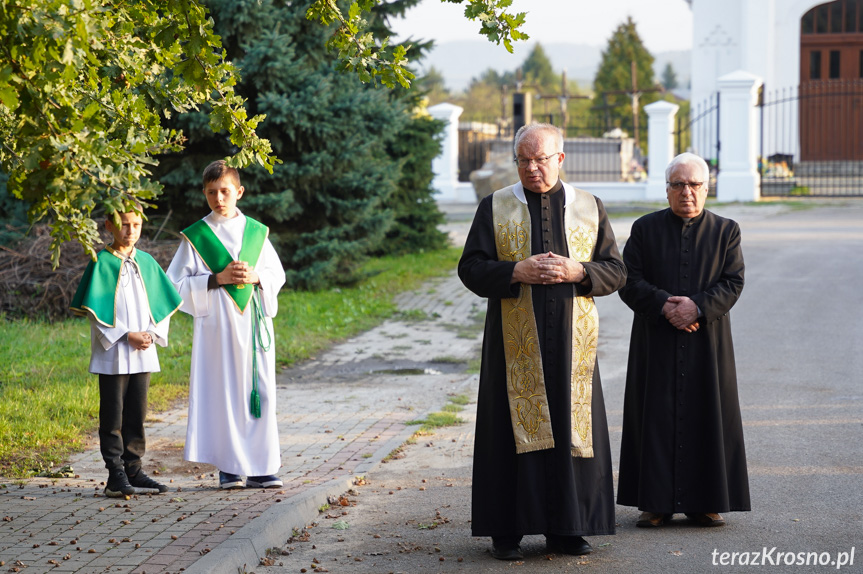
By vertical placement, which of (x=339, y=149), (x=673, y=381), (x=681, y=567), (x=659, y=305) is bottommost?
(x=681, y=567)

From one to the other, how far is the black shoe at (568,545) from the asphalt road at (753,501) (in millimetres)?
61

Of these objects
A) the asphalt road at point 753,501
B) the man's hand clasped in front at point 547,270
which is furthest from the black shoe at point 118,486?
the man's hand clasped in front at point 547,270

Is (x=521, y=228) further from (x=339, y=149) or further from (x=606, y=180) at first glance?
(x=606, y=180)

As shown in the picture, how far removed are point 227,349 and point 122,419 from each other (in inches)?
27.3

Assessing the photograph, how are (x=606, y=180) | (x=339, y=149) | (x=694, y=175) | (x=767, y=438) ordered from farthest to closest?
(x=606, y=180) → (x=339, y=149) → (x=767, y=438) → (x=694, y=175)

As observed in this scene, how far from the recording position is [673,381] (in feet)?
17.9

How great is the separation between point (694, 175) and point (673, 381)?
3.50 feet

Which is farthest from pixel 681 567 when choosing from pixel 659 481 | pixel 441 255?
pixel 441 255

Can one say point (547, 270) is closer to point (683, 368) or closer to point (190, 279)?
point (683, 368)

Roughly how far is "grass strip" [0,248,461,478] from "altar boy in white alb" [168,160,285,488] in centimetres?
136

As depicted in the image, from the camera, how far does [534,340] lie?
509 cm

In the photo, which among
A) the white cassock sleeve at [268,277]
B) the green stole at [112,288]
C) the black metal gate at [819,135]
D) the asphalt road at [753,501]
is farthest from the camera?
the black metal gate at [819,135]

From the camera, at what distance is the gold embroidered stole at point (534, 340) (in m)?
4.99

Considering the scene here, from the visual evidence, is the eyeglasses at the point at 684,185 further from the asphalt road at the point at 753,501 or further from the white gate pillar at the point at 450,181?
the white gate pillar at the point at 450,181
